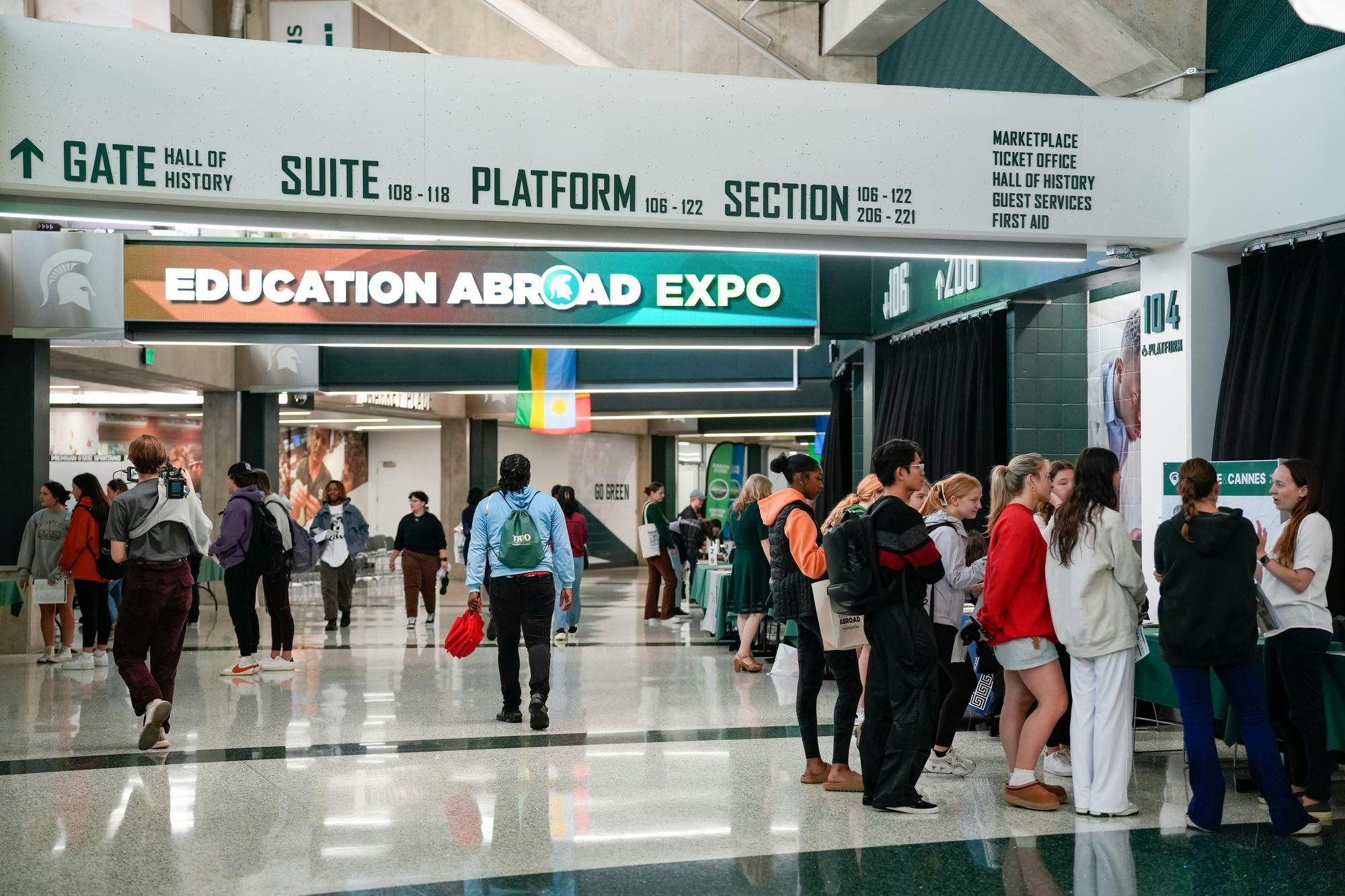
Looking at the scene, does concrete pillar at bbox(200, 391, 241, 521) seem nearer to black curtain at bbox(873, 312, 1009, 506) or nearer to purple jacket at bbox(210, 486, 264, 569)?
purple jacket at bbox(210, 486, 264, 569)

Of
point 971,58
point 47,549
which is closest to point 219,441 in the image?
point 47,549

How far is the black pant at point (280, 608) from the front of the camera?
345 inches

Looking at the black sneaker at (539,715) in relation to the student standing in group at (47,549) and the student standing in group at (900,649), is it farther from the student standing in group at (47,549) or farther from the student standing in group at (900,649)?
the student standing in group at (47,549)

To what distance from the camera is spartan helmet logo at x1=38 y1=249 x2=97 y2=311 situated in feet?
30.3

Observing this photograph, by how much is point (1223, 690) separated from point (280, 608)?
640 centimetres

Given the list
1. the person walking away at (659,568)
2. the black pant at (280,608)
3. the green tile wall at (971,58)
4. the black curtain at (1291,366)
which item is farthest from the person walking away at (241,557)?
the black curtain at (1291,366)

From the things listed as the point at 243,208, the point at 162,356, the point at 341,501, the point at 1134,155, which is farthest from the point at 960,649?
the point at 162,356

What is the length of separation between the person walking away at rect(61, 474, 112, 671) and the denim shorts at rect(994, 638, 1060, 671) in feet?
22.2

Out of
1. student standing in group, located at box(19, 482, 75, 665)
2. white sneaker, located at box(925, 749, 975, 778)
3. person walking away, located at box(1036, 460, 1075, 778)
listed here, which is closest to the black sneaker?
white sneaker, located at box(925, 749, 975, 778)

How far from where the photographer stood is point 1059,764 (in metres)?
5.33

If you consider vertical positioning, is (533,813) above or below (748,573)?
below

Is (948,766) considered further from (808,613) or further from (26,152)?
(26,152)

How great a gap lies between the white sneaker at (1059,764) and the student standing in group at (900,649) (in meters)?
1.00

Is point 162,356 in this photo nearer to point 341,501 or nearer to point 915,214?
point 341,501
